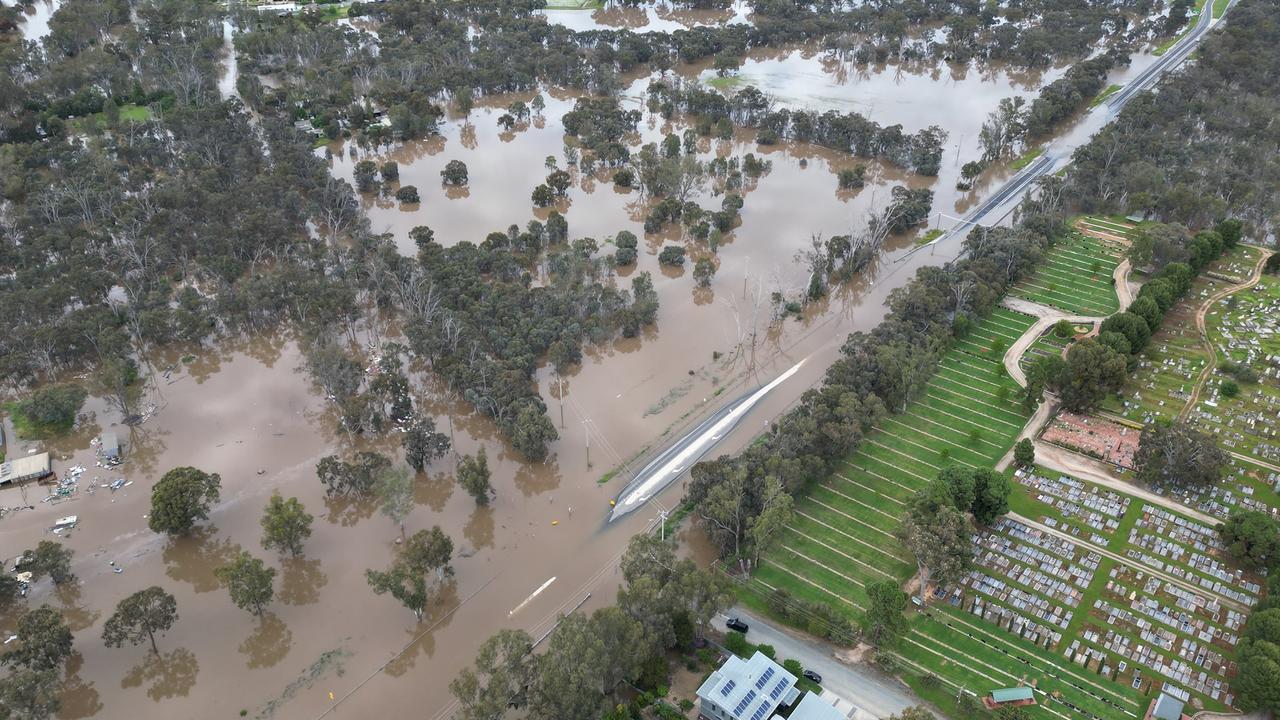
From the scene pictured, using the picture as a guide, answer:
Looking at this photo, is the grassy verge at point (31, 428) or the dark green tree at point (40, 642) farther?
the grassy verge at point (31, 428)

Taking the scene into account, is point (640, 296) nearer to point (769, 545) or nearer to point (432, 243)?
point (432, 243)

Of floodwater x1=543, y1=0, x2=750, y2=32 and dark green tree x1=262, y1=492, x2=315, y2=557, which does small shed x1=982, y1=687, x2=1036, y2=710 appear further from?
floodwater x1=543, y1=0, x2=750, y2=32

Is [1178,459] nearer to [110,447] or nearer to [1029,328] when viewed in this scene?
[1029,328]

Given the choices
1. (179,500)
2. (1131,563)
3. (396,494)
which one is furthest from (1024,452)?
(179,500)

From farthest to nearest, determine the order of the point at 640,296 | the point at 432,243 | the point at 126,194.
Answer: the point at 126,194 < the point at 432,243 < the point at 640,296

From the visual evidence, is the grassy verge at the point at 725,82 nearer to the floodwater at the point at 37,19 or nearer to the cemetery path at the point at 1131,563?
the cemetery path at the point at 1131,563

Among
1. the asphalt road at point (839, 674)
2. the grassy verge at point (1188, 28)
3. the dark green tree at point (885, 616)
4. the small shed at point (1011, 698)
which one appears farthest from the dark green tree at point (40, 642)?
the grassy verge at point (1188, 28)

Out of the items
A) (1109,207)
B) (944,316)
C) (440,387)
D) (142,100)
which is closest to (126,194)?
(142,100)
